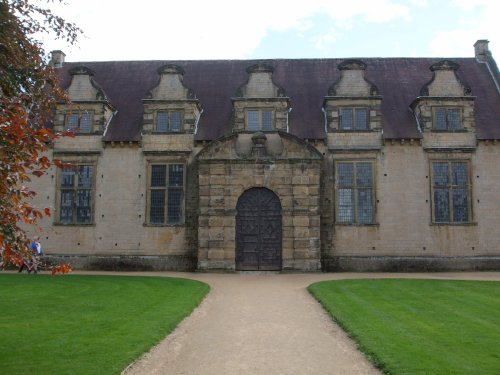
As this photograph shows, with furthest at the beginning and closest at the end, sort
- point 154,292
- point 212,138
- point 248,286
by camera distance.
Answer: point 212,138, point 248,286, point 154,292

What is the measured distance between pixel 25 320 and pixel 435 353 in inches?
345

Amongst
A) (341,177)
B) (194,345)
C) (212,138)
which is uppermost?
(212,138)

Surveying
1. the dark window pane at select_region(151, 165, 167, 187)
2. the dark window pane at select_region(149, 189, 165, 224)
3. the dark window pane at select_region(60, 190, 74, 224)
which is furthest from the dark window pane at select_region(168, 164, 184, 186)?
the dark window pane at select_region(60, 190, 74, 224)

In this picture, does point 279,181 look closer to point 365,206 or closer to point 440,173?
point 365,206

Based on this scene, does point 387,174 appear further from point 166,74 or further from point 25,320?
point 25,320

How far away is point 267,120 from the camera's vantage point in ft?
83.3

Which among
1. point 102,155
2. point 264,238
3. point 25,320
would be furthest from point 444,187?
point 25,320

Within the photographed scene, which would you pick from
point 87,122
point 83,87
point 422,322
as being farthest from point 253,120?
point 422,322

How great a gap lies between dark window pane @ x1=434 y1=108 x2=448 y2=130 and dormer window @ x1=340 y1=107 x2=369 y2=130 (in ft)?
11.9

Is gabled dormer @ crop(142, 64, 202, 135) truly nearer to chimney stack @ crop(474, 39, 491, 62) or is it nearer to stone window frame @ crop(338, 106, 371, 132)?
stone window frame @ crop(338, 106, 371, 132)

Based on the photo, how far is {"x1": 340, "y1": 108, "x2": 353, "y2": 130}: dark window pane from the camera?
25.6 meters

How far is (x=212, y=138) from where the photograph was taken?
84.0 ft

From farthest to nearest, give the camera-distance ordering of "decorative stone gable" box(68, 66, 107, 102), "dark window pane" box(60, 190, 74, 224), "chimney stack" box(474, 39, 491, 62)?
"chimney stack" box(474, 39, 491, 62) → "decorative stone gable" box(68, 66, 107, 102) → "dark window pane" box(60, 190, 74, 224)

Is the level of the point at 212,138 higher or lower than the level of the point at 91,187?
higher
